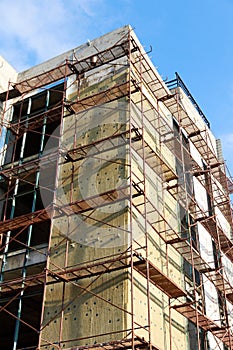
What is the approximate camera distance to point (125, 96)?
19953 mm

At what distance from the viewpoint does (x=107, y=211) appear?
17.3m

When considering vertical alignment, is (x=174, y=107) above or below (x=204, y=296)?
above

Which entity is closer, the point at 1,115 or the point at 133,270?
the point at 133,270

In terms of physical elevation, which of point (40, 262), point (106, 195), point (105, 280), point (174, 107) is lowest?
point (105, 280)

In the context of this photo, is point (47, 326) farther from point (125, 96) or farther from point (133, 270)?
point (125, 96)

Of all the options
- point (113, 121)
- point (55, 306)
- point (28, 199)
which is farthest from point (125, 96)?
point (55, 306)

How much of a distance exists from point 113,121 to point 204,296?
7.77m

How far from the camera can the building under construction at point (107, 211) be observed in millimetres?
15859

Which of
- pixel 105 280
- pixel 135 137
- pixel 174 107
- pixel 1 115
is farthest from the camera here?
pixel 174 107

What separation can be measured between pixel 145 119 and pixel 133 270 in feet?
25.0

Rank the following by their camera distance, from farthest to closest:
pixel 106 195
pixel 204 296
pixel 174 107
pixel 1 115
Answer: pixel 174 107
pixel 1 115
pixel 204 296
pixel 106 195

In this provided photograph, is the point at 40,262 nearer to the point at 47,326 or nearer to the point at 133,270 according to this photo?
the point at 47,326

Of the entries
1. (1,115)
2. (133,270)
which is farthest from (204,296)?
(1,115)

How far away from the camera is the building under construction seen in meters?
15.9
